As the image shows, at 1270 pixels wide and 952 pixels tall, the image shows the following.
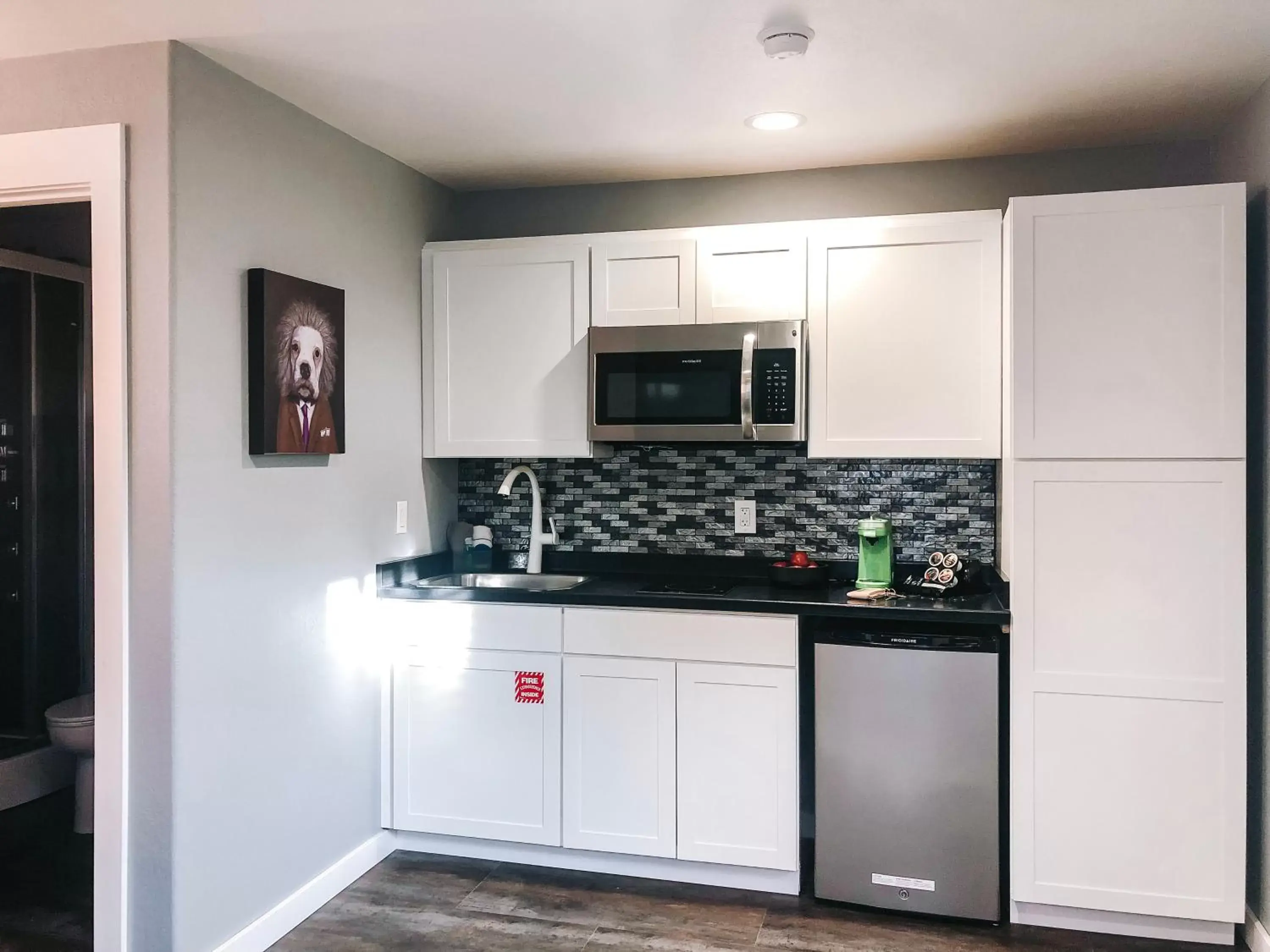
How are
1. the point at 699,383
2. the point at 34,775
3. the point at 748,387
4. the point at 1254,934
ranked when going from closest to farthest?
the point at 1254,934, the point at 748,387, the point at 699,383, the point at 34,775

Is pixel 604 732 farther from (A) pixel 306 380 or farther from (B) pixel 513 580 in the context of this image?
(A) pixel 306 380

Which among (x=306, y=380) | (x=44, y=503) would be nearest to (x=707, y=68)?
(x=306, y=380)

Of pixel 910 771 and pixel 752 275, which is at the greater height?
pixel 752 275

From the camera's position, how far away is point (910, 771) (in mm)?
2857

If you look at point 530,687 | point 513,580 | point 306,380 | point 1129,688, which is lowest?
point 530,687

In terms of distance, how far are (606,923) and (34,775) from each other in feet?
7.80

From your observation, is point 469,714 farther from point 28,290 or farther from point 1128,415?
point 28,290

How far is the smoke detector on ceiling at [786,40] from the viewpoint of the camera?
234 cm

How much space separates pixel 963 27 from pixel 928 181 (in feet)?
3.62

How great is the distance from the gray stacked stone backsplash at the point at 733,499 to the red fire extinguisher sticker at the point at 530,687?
684mm

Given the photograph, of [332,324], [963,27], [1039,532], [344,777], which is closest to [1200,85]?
[963,27]

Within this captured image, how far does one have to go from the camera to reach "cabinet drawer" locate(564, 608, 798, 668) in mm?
3018

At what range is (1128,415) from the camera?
272cm

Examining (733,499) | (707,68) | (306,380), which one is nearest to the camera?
(707,68)
